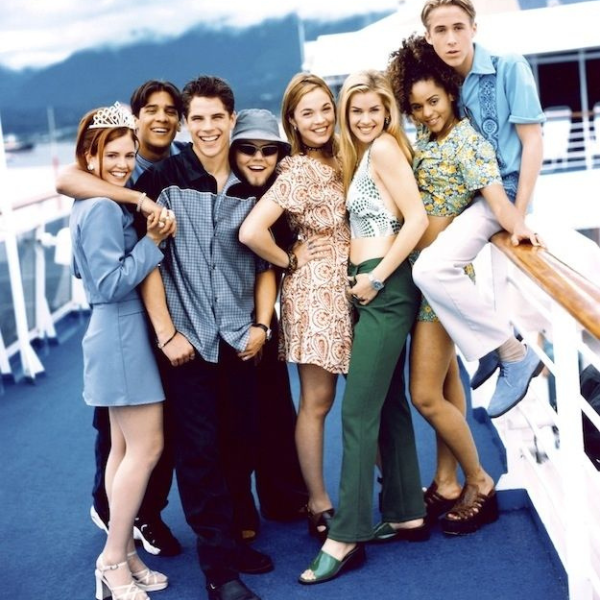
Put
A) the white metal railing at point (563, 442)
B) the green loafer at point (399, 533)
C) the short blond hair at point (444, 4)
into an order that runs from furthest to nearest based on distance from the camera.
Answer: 1. the green loafer at point (399, 533)
2. the short blond hair at point (444, 4)
3. the white metal railing at point (563, 442)

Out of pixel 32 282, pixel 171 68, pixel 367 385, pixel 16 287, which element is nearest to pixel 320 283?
pixel 367 385

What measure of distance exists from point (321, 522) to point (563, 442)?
37.0 inches

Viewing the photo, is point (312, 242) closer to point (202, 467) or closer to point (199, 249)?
point (199, 249)

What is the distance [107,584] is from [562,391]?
1.36 m

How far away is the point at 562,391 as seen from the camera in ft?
7.18

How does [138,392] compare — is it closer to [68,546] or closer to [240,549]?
[240,549]

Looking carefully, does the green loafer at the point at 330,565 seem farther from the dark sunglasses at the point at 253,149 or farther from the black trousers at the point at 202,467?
the dark sunglasses at the point at 253,149

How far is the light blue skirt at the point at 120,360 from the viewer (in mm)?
2492

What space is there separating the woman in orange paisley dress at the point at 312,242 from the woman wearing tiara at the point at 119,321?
0.35 meters

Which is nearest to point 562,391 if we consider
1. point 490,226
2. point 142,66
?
point 490,226

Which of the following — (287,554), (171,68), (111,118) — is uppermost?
(171,68)

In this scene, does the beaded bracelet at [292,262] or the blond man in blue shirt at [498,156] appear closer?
the blond man in blue shirt at [498,156]

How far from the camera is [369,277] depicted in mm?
2617

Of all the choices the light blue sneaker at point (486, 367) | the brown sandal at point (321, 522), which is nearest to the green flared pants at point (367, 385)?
the brown sandal at point (321, 522)
